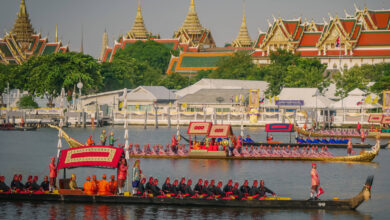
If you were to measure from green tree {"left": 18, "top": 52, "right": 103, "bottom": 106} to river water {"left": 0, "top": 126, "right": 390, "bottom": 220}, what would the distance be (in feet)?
74.0

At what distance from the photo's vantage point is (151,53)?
16788 centimetres

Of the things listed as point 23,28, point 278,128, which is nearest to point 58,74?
point 278,128

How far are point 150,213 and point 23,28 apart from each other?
462 feet

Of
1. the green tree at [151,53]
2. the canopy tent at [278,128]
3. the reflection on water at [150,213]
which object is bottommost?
the reflection on water at [150,213]

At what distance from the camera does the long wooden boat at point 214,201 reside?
123 ft

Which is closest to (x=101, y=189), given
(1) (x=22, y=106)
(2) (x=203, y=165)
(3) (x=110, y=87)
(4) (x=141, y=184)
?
(4) (x=141, y=184)

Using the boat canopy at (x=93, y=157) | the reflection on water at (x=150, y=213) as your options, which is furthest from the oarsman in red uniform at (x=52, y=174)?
the reflection on water at (x=150, y=213)

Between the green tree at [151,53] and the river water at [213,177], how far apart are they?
8195 cm

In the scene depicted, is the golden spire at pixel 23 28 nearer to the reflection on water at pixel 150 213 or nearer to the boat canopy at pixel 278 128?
the boat canopy at pixel 278 128

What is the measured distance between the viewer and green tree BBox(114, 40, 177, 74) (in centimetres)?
16712

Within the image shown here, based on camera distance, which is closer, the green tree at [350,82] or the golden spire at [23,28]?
the green tree at [350,82]

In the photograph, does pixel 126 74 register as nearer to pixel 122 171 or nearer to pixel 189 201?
pixel 122 171

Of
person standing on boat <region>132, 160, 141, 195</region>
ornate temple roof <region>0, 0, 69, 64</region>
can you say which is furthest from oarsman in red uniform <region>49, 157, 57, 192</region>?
ornate temple roof <region>0, 0, 69, 64</region>

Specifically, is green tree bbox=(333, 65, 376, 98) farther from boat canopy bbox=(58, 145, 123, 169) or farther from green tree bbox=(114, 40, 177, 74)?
boat canopy bbox=(58, 145, 123, 169)
